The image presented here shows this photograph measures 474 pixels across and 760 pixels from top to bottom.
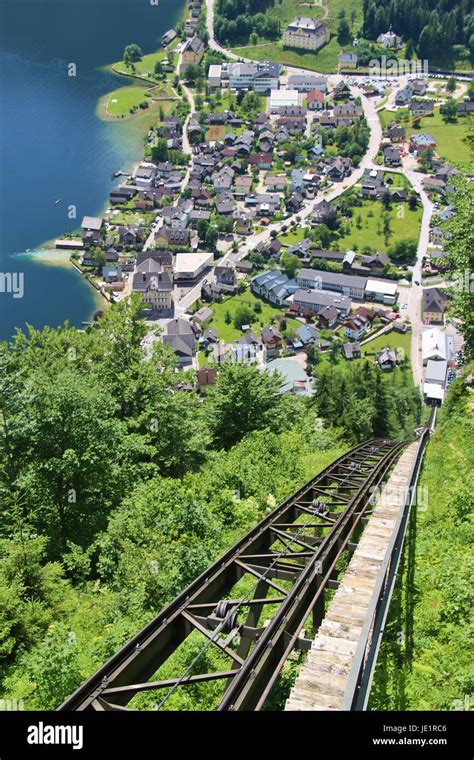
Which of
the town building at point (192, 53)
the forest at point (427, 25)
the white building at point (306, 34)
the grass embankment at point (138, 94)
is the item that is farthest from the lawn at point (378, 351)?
the forest at point (427, 25)

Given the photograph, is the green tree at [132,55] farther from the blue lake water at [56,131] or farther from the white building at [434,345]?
the white building at [434,345]

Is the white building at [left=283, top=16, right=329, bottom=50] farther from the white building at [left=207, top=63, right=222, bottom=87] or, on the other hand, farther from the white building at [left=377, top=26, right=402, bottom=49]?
the white building at [left=207, top=63, right=222, bottom=87]

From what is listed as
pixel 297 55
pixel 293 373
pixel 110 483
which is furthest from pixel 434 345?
pixel 297 55

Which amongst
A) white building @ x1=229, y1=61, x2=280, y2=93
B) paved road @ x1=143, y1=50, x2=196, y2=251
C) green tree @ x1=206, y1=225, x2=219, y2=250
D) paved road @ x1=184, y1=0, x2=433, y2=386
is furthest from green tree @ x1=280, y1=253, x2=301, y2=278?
white building @ x1=229, y1=61, x2=280, y2=93

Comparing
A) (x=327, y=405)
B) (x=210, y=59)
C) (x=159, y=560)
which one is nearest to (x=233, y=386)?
(x=159, y=560)

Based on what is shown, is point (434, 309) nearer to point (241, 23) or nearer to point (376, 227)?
point (376, 227)

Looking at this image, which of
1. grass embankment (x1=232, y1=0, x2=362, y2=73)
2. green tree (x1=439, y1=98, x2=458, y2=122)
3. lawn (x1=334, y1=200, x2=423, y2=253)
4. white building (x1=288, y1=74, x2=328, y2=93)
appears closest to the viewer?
lawn (x1=334, y1=200, x2=423, y2=253)
